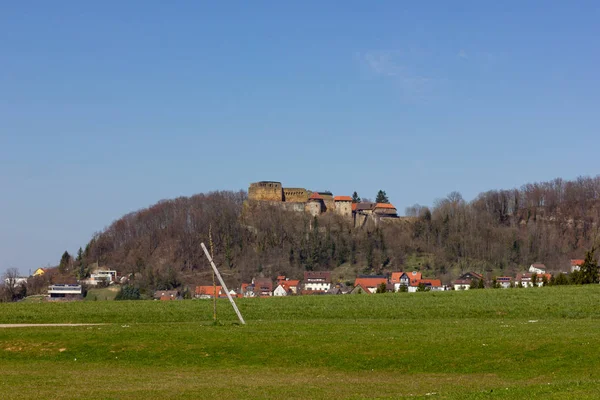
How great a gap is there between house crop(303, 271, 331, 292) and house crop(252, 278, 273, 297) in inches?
293

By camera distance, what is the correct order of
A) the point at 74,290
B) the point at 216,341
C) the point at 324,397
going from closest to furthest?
the point at 324,397 → the point at 216,341 → the point at 74,290

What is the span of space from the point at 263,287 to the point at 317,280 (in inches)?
593

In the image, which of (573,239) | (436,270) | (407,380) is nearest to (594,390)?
(407,380)

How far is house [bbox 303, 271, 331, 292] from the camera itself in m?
161

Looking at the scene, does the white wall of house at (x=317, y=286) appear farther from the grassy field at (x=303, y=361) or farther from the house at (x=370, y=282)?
the grassy field at (x=303, y=361)

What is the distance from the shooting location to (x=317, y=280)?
545ft

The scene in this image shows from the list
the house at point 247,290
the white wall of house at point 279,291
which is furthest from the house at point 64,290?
the white wall of house at point 279,291

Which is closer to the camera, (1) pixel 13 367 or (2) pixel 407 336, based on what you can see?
(1) pixel 13 367

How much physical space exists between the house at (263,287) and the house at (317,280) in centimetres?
743

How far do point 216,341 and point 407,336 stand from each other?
6259 mm

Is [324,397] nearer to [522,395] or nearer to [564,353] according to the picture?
[522,395]

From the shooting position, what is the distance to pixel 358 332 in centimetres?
3006

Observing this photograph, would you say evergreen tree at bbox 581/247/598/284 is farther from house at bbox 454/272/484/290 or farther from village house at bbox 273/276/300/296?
village house at bbox 273/276/300/296

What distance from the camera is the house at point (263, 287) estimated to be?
→ 151 meters
